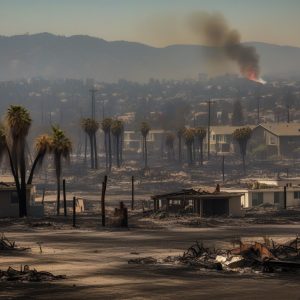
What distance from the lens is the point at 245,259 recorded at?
4222cm

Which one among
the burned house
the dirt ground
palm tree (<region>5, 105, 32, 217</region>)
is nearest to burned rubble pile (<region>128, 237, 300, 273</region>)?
the dirt ground

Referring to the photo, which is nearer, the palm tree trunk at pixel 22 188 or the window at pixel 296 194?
the palm tree trunk at pixel 22 188

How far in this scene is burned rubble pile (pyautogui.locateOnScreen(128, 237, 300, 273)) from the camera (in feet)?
135

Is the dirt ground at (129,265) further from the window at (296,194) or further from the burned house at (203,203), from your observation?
the window at (296,194)

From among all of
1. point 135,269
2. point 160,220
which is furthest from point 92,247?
point 160,220

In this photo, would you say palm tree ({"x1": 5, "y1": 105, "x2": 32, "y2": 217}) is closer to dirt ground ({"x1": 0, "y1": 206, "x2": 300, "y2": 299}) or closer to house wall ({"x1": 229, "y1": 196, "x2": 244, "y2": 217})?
dirt ground ({"x1": 0, "y1": 206, "x2": 300, "y2": 299})

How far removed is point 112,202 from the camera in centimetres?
13212

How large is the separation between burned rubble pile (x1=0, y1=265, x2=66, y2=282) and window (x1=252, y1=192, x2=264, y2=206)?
2911 inches

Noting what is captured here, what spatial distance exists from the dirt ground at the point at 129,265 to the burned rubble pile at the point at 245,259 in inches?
36.1

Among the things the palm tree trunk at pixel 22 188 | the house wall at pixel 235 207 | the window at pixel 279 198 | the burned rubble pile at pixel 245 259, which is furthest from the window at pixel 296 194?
the burned rubble pile at pixel 245 259

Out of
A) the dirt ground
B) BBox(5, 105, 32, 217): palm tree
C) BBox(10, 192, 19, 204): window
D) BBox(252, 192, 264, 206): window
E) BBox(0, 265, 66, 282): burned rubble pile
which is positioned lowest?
Result: the dirt ground

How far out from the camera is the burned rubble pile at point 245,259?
4125cm

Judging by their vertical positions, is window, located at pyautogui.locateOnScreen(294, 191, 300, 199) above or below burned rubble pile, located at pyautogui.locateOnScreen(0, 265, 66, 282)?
above

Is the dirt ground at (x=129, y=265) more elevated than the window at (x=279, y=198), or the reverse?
the window at (x=279, y=198)
